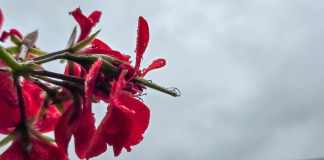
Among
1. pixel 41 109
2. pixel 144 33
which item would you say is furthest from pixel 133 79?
pixel 41 109

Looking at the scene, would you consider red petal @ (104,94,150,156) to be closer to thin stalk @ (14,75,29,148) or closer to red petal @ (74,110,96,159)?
red petal @ (74,110,96,159)

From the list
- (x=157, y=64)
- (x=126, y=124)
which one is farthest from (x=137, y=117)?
(x=157, y=64)

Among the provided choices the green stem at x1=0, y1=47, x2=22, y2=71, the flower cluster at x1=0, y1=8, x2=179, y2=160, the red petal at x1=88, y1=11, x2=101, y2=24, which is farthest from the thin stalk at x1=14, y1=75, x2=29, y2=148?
the red petal at x1=88, y1=11, x2=101, y2=24

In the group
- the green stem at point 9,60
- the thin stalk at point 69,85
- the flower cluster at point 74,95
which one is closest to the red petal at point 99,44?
the flower cluster at point 74,95

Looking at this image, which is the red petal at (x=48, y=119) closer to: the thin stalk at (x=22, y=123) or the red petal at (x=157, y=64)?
the thin stalk at (x=22, y=123)

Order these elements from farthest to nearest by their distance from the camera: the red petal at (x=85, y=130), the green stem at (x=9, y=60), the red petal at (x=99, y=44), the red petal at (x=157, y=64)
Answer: the red petal at (x=157, y=64) → the red petal at (x=99, y=44) → the red petal at (x=85, y=130) → the green stem at (x=9, y=60)

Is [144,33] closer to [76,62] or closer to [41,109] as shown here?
[76,62]

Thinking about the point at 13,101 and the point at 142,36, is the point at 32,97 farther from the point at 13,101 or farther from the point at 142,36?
the point at 142,36
